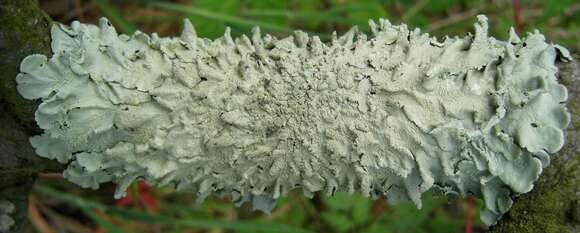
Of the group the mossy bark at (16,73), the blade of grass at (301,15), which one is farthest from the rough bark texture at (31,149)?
the blade of grass at (301,15)

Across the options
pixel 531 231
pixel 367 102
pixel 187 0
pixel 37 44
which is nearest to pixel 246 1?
pixel 187 0

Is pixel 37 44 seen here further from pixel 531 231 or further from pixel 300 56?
pixel 531 231

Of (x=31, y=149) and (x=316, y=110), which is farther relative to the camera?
(x=31, y=149)

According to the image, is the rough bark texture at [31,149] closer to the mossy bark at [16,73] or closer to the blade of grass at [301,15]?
the mossy bark at [16,73]

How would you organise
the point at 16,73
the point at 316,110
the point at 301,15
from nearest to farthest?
the point at 316,110, the point at 16,73, the point at 301,15

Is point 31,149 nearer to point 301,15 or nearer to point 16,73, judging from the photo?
point 16,73

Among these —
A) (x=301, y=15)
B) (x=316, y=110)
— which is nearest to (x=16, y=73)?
(x=316, y=110)

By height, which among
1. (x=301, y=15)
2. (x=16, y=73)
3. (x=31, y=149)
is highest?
(x=301, y=15)
